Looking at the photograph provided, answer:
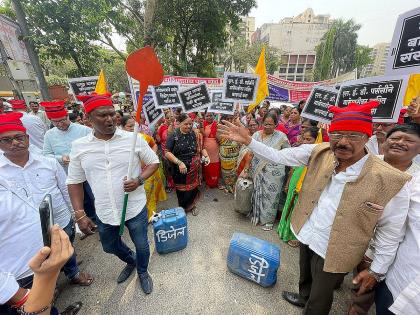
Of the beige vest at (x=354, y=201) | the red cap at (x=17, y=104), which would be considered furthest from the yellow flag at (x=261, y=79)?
the red cap at (x=17, y=104)

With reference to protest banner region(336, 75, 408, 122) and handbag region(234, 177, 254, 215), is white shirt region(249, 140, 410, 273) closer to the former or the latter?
protest banner region(336, 75, 408, 122)

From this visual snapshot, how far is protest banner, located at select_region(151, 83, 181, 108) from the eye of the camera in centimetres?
448

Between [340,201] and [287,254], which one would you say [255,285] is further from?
[340,201]

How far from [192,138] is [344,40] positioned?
51237 millimetres

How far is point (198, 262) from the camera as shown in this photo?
290 centimetres

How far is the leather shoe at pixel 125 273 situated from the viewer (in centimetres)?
261

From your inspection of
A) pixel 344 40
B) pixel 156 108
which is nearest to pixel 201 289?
pixel 156 108

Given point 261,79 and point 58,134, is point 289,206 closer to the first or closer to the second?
point 261,79

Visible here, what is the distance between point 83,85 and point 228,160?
3.63 meters

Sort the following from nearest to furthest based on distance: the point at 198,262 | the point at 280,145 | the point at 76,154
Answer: the point at 76,154 < the point at 198,262 < the point at 280,145

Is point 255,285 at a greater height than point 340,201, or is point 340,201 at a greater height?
point 340,201

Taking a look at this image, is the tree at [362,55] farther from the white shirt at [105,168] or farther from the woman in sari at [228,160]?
the white shirt at [105,168]

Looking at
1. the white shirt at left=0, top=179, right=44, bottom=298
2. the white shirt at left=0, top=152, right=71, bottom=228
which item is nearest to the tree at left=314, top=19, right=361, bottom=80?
the white shirt at left=0, top=152, right=71, bottom=228

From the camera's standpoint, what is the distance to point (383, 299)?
4.91 ft
